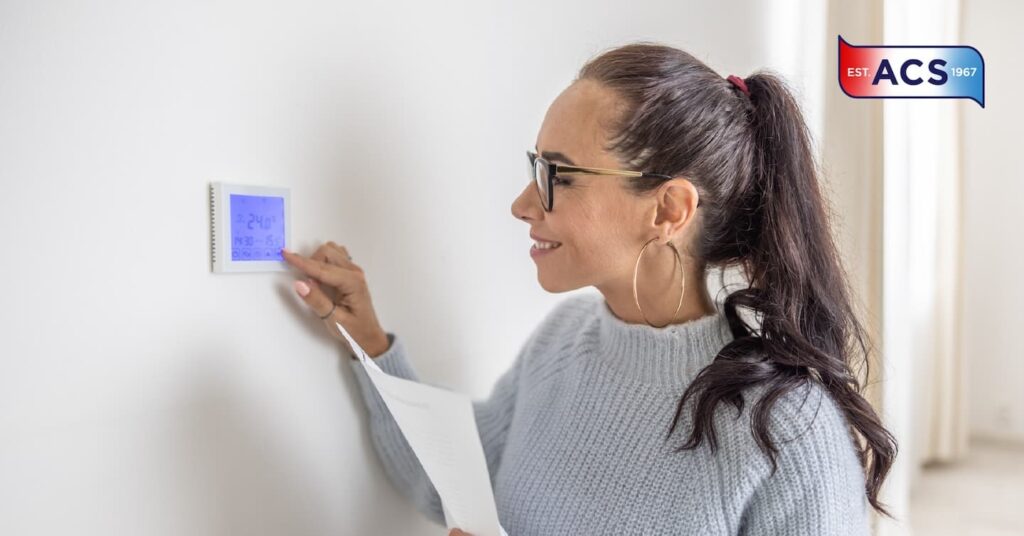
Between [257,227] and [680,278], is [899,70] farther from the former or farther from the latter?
[257,227]

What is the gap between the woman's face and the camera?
1.09 metres

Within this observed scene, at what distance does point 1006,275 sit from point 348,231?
167 inches

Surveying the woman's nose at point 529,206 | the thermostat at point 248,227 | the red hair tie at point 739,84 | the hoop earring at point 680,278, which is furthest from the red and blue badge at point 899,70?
the thermostat at point 248,227

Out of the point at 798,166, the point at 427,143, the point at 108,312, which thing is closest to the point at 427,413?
the point at 108,312

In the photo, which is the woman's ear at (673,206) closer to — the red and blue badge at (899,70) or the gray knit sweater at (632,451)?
the gray knit sweater at (632,451)

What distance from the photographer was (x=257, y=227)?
3.29ft

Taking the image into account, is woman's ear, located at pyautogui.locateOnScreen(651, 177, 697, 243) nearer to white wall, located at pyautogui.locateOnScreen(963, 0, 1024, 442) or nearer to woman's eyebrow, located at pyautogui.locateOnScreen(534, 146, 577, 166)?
woman's eyebrow, located at pyautogui.locateOnScreen(534, 146, 577, 166)

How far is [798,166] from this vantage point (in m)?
1.19

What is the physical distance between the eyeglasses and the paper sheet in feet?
1.05

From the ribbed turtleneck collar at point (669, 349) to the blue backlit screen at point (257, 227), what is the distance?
1.65 feet

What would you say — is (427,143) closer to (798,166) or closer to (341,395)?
(341,395)

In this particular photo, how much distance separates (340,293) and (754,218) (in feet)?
1.98

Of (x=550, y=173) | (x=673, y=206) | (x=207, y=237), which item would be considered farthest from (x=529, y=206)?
(x=207, y=237)

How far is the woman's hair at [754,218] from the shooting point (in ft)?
3.56
